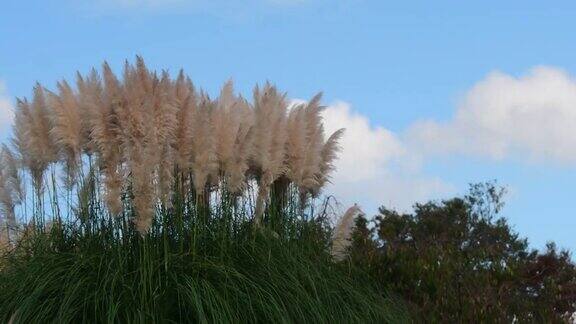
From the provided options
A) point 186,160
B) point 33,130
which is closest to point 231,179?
point 186,160

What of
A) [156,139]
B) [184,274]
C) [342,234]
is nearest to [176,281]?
[184,274]

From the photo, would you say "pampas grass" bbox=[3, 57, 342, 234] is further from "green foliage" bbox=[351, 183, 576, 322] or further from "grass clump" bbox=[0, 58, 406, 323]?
"green foliage" bbox=[351, 183, 576, 322]

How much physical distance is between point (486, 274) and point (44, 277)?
374 cm

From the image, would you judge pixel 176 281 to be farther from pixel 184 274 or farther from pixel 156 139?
pixel 156 139

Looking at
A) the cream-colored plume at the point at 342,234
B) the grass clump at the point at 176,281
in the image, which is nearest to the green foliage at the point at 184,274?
the grass clump at the point at 176,281

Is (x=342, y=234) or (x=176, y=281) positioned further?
(x=342, y=234)

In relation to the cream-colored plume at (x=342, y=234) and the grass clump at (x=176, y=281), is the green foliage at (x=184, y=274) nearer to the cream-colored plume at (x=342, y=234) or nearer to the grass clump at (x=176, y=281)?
the grass clump at (x=176, y=281)

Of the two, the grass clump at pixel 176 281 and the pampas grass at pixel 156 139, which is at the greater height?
the pampas grass at pixel 156 139

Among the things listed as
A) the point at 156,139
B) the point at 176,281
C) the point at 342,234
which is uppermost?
the point at 156,139

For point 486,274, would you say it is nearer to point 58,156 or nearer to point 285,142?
point 285,142

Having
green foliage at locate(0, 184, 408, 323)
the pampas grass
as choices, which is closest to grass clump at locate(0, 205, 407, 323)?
green foliage at locate(0, 184, 408, 323)

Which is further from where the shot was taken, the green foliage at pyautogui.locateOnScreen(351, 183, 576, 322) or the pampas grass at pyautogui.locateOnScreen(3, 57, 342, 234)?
the green foliage at pyautogui.locateOnScreen(351, 183, 576, 322)

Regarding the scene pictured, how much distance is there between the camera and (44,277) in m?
6.64

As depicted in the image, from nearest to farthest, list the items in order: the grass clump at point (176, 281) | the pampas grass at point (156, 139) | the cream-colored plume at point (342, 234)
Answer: the grass clump at point (176, 281), the pampas grass at point (156, 139), the cream-colored plume at point (342, 234)
